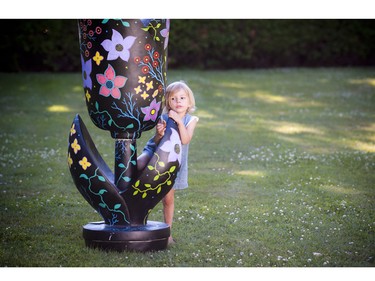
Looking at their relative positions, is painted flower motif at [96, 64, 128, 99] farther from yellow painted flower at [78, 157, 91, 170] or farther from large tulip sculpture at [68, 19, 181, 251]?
yellow painted flower at [78, 157, 91, 170]

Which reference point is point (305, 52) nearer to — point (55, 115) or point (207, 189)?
point (55, 115)

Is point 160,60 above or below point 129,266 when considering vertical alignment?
above

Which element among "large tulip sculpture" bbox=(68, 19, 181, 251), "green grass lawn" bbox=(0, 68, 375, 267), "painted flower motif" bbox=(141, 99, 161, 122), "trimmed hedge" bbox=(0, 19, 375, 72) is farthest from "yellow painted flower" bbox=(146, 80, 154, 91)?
"trimmed hedge" bbox=(0, 19, 375, 72)

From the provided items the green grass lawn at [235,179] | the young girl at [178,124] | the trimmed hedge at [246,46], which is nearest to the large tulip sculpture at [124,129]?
the young girl at [178,124]

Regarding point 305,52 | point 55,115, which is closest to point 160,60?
point 55,115

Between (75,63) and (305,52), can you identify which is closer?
(75,63)

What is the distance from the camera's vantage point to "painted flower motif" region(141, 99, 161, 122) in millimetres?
5152

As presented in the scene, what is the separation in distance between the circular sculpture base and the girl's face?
1.03 metres

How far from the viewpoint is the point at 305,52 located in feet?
57.2

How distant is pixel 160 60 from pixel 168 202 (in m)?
1.25

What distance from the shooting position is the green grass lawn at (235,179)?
5.25 metres

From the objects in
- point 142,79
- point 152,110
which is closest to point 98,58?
point 142,79

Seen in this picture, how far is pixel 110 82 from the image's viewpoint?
199 inches

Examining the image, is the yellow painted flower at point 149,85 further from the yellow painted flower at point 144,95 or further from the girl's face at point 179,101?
the girl's face at point 179,101
